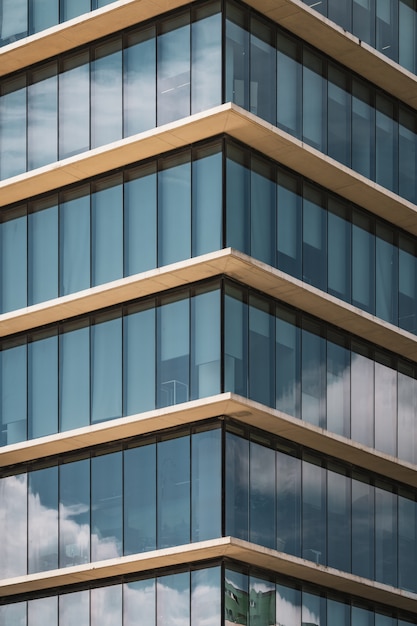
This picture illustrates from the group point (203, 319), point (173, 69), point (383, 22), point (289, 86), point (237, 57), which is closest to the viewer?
point (203, 319)

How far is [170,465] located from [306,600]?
5583 millimetres

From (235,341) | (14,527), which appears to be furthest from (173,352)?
(14,527)

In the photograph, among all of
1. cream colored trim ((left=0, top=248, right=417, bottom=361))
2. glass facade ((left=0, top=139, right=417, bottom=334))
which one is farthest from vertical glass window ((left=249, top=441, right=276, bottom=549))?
glass facade ((left=0, top=139, right=417, bottom=334))

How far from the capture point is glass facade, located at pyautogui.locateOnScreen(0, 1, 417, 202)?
5041 centimetres

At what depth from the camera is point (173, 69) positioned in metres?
50.9

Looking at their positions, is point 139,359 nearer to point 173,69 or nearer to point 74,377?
point 74,377

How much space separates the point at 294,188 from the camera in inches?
2058

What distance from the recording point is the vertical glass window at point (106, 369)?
50906mm

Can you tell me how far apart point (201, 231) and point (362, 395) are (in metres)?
7.88

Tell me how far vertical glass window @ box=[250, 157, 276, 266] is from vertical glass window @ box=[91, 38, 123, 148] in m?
4.15

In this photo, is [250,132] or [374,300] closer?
[250,132]

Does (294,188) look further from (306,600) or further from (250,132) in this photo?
(306,600)

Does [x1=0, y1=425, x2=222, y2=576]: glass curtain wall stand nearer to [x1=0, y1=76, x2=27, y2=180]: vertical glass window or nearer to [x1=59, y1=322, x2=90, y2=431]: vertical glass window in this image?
[x1=59, y1=322, x2=90, y2=431]: vertical glass window

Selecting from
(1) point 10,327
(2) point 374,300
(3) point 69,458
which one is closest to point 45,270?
(1) point 10,327
